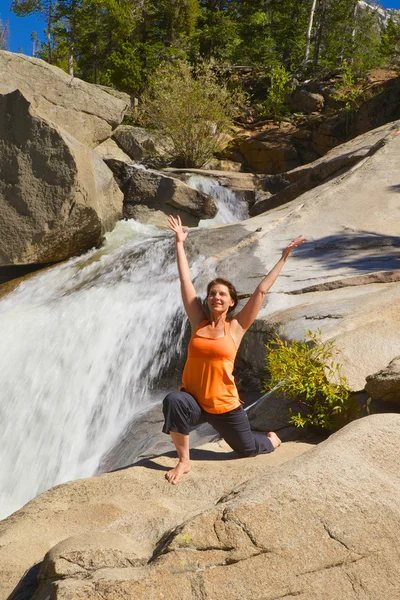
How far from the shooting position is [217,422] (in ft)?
13.8

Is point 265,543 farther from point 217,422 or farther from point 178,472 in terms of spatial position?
point 217,422

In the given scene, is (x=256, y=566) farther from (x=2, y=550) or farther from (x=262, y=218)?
(x=262, y=218)

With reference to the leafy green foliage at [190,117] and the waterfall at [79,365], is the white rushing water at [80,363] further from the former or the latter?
the leafy green foliage at [190,117]

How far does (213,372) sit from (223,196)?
11974 mm

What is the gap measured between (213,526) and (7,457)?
4.79 metres

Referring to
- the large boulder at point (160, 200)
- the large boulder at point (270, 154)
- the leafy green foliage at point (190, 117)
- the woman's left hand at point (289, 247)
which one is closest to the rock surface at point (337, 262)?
the woman's left hand at point (289, 247)

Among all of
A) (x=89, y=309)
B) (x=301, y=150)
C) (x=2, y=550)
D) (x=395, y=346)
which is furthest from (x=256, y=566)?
(x=301, y=150)

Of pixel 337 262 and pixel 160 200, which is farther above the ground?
pixel 160 200

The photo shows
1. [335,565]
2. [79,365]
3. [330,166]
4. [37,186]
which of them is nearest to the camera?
[335,565]

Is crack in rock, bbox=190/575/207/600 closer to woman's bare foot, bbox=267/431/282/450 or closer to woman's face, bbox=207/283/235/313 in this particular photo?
woman's face, bbox=207/283/235/313

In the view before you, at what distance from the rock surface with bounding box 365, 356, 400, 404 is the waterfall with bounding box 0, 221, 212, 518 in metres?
3.02

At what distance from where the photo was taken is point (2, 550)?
3357 mm

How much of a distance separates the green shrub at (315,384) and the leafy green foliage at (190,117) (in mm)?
14066

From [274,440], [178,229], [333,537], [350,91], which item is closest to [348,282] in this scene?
[274,440]
